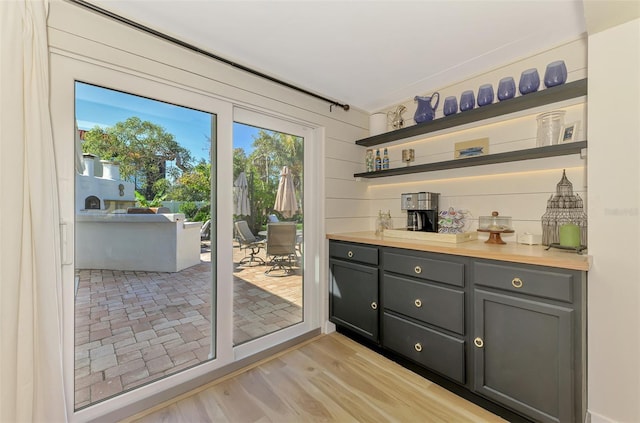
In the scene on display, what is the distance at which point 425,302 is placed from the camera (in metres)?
1.94

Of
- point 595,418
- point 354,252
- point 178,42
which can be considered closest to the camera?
point 595,418

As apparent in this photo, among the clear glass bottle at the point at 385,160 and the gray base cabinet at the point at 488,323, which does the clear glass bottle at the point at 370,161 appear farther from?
the gray base cabinet at the point at 488,323

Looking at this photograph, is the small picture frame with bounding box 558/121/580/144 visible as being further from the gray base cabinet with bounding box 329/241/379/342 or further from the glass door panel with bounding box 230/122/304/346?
the glass door panel with bounding box 230/122/304/346

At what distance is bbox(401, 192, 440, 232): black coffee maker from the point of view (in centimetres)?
245

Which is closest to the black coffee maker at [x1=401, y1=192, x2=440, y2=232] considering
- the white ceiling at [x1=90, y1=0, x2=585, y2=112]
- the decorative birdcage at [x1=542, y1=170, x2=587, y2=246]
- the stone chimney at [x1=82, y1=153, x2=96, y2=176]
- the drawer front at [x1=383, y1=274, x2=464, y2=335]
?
the drawer front at [x1=383, y1=274, x2=464, y2=335]

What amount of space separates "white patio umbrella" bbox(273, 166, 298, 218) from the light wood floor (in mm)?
1306

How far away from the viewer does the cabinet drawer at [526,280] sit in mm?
1384

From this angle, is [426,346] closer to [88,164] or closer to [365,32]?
[365,32]

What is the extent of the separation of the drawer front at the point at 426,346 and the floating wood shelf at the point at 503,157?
52.0 inches

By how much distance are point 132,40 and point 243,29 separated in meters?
0.68

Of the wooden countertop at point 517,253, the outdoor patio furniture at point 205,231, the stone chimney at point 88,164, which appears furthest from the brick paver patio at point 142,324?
the wooden countertop at point 517,253

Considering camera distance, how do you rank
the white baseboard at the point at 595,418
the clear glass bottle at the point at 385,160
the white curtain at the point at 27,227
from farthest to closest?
the clear glass bottle at the point at 385,160 → the white baseboard at the point at 595,418 → the white curtain at the point at 27,227

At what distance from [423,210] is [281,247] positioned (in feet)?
4.54

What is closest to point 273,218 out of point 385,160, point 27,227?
point 385,160
